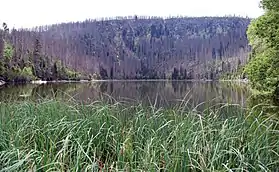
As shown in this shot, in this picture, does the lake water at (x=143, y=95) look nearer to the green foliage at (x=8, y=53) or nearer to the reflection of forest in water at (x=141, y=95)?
the reflection of forest in water at (x=141, y=95)

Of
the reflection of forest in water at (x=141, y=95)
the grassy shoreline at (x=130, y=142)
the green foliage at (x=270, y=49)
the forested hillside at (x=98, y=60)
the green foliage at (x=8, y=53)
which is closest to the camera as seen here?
the grassy shoreline at (x=130, y=142)

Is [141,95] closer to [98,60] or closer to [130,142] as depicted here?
[130,142]

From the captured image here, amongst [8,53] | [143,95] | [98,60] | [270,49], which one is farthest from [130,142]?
[98,60]

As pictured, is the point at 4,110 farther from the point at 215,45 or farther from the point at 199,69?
the point at 215,45

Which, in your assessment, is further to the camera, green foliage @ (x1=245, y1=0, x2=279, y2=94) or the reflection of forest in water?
green foliage @ (x1=245, y1=0, x2=279, y2=94)

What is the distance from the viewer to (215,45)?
197 meters

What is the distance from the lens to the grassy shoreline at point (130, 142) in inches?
149

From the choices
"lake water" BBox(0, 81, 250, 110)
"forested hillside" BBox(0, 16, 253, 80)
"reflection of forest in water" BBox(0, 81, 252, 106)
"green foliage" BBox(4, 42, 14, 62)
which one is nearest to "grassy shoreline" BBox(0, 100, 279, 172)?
"lake water" BBox(0, 81, 250, 110)

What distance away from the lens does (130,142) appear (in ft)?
15.8

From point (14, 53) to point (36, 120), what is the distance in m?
75.7

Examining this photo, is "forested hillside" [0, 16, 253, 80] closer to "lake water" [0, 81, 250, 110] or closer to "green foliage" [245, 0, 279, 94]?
"lake water" [0, 81, 250, 110]

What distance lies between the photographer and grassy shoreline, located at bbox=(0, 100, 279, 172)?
3.79 meters

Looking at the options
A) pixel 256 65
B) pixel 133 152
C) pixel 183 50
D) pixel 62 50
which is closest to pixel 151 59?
pixel 183 50

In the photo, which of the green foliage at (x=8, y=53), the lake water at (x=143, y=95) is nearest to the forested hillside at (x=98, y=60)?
the green foliage at (x=8, y=53)
